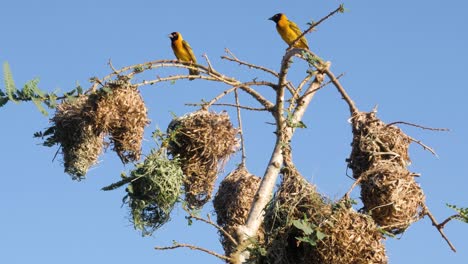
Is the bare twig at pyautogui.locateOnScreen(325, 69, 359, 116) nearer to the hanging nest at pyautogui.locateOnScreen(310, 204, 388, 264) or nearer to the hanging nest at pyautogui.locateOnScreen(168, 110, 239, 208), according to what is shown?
the hanging nest at pyautogui.locateOnScreen(168, 110, 239, 208)

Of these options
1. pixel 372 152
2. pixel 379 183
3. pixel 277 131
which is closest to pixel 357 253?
pixel 379 183

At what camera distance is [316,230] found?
4602 millimetres

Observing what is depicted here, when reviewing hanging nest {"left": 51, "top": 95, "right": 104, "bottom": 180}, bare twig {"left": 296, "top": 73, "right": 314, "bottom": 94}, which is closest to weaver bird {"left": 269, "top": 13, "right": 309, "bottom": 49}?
bare twig {"left": 296, "top": 73, "right": 314, "bottom": 94}

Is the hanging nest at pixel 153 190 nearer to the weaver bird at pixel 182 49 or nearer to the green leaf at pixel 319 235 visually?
the green leaf at pixel 319 235

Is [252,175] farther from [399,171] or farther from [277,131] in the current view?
[399,171]

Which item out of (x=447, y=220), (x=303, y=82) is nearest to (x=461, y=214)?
(x=447, y=220)

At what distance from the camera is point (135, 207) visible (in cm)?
566

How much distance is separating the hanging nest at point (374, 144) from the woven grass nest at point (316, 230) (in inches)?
26.9

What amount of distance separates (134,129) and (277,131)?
2.98 feet

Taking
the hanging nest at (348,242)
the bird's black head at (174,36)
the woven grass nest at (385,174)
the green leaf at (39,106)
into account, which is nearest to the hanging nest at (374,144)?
the woven grass nest at (385,174)

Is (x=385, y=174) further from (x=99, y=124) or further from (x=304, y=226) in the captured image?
(x=99, y=124)

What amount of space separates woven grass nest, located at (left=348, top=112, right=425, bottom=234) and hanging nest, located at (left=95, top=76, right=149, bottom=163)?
4.32ft

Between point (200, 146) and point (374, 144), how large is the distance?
117cm

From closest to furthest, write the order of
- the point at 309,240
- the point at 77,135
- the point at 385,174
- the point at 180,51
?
the point at 309,240 → the point at 385,174 → the point at 77,135 → the point at 180,51
